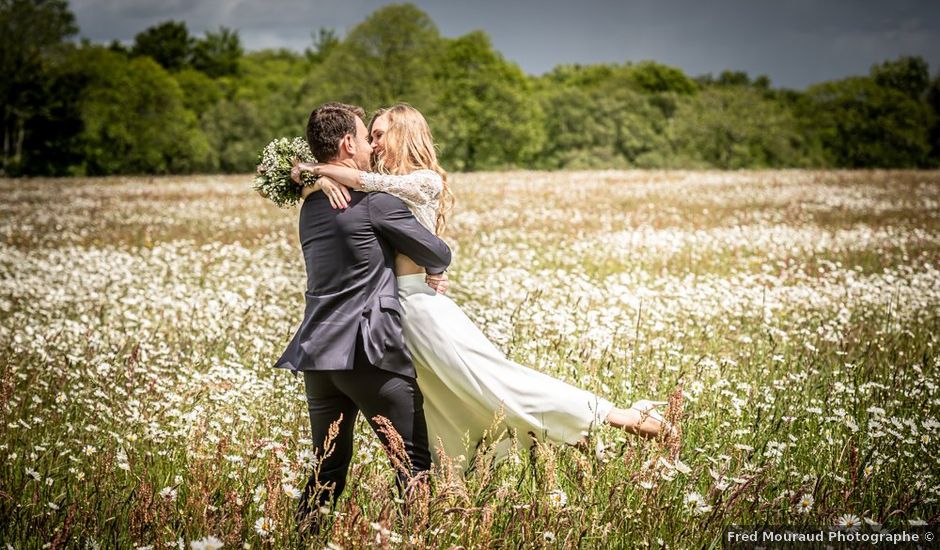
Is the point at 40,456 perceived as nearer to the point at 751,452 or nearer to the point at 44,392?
the point at 44,392

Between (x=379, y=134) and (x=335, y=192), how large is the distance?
1.88 feet

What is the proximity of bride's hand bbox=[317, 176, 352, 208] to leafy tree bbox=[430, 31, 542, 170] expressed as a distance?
57.7m

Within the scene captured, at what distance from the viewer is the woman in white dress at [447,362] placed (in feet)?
12.6

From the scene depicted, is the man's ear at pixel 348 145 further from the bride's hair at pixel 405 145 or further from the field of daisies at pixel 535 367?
the field of daisies at pixel 535 367

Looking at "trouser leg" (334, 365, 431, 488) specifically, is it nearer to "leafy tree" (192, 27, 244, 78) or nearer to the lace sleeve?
the lace sleeve

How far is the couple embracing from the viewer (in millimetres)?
3781

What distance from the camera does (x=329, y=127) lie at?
12.8 ft

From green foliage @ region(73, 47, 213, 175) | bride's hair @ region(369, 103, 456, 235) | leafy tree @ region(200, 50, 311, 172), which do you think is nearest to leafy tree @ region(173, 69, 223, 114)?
leafy tree @ region(200, 50, 311, 172)

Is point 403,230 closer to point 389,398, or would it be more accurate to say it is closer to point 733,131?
point 389,398

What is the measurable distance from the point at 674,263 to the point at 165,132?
5740 cm

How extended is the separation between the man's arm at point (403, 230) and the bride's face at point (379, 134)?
1.37 ft

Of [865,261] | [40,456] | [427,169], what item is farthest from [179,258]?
[865,261]

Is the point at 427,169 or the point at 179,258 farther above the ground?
the point at 427,169

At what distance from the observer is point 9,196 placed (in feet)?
93.1
